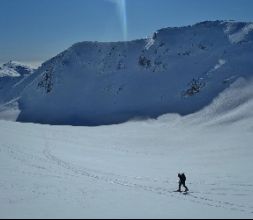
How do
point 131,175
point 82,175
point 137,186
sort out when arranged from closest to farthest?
point 137,186 → point 82,175 → point 131,175

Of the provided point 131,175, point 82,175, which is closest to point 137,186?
point 82,175

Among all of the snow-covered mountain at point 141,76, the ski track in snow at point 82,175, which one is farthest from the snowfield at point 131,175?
the snow-covered mountain at point 141,76

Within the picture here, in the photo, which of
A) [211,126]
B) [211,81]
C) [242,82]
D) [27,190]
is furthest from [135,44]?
[27,190]

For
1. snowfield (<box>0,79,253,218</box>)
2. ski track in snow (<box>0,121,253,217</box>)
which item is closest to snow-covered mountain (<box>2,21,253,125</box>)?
snowfield (<box>0,79,253,218</box>)

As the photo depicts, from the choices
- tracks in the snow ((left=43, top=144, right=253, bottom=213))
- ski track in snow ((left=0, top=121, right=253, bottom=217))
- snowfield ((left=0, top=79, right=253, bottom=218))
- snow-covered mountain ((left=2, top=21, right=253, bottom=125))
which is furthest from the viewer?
snow-covered mountain ((left=2, top=21, right=253, bottom=125))

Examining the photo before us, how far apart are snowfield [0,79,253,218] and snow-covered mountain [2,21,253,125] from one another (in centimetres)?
3276

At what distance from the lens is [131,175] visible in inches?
1284

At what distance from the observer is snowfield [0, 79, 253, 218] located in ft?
65.4

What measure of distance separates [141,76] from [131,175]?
8805 centimetres

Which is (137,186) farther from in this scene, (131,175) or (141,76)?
(141,76)

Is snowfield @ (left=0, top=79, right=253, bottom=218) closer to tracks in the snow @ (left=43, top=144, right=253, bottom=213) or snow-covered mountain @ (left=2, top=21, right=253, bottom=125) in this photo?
tracks in the snow @ (left=43, top=144, right=253, bottom=213)

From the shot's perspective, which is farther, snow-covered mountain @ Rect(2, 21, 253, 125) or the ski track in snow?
snow-covered mountain @ Rect(2, 21, 253, 125)

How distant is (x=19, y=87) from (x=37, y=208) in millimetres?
137157

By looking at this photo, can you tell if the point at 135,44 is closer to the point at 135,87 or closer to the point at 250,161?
the point at 135,87
